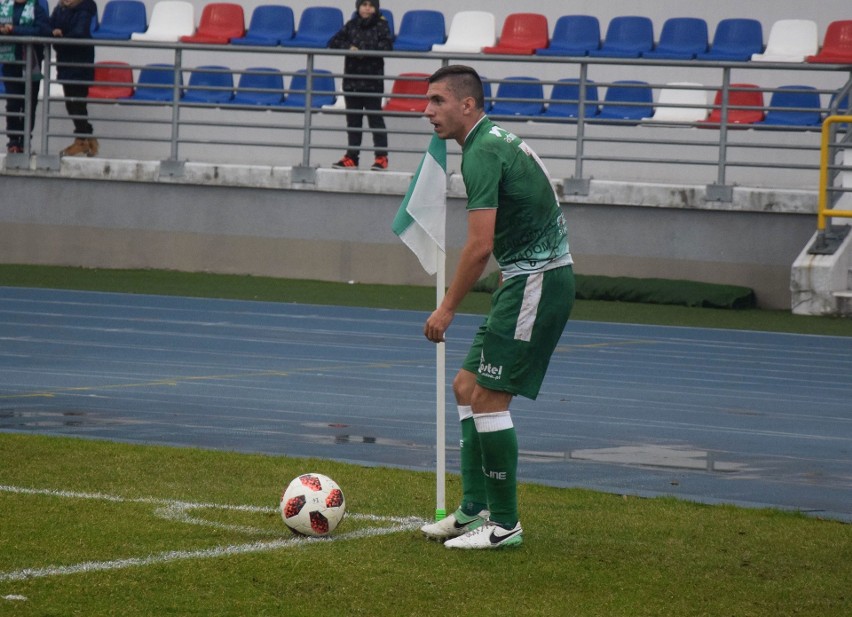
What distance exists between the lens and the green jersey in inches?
255

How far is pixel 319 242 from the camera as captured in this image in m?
22.2

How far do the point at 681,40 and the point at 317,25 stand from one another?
619 centimetres

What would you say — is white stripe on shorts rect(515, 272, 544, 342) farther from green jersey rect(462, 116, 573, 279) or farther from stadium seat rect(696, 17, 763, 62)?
stadium seat rect(696, 17, 763, 62)

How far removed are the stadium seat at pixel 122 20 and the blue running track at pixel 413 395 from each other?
985 cm

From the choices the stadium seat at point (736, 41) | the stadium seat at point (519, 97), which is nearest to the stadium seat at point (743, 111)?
the stadium seat at point (736, 41)

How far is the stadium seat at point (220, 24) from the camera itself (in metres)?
26.2

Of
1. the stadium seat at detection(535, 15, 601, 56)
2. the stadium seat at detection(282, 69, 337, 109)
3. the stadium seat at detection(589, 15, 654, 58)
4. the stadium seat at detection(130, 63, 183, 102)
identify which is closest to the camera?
the stadium seat at detection(589, 15, 654, 58)

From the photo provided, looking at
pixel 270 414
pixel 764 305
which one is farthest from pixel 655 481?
pixel 764 305

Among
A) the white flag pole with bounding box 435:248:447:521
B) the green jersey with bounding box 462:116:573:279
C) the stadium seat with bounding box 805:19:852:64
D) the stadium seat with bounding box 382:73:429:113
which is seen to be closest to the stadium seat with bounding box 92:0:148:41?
the stadium seat with bounding box 382:73:429:113

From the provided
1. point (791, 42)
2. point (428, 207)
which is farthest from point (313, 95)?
point (428, 207)

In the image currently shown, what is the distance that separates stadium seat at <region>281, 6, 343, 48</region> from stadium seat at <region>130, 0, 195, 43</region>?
224 centimetres

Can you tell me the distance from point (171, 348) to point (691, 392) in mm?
4948

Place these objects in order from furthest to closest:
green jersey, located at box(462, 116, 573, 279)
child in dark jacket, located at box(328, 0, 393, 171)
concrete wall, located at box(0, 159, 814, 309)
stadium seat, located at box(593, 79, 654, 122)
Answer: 1. stadium seat, located at box(593, 79, 654, 122)
2. child in dark jacket, located at box(328, 0, 393, 171)
3. concrete wall, located at box(0, 159, 814, 309)
4. green jersey, located at box(462, 116, 573, 279)

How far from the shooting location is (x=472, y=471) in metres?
6.88
